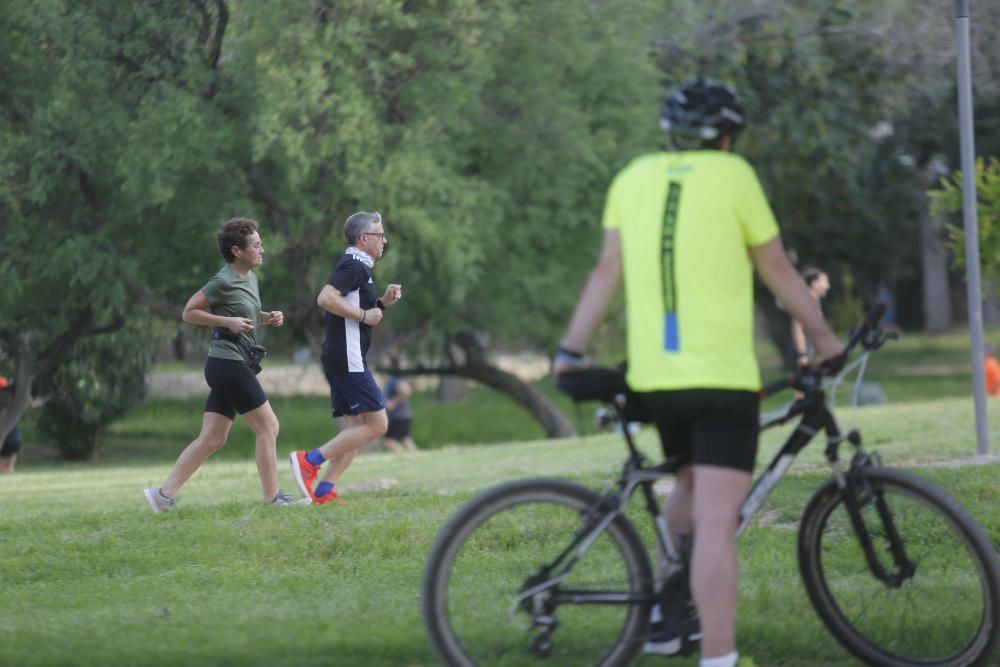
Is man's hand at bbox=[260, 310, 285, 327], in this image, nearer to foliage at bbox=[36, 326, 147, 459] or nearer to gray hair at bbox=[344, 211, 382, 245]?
gray hair at bbox=[344, 211, 382, 245]

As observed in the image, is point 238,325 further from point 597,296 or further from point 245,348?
point 597,296

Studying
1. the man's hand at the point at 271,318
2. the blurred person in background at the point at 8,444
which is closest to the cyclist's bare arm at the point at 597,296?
the man's hand at the point at 271,318

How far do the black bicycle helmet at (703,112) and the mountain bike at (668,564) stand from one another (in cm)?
82

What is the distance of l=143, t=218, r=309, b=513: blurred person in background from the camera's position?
909 centimetres

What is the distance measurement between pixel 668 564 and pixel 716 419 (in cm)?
58

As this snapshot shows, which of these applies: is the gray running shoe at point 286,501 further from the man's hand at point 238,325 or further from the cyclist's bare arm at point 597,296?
the cyclist's bare arm at point 597,296

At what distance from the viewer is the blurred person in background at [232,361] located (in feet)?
29.8

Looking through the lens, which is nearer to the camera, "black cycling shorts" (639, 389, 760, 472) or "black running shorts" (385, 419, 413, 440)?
"black cycling shorts" (639, 389, 760, 472)

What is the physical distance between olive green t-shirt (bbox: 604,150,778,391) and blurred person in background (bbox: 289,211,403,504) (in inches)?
176

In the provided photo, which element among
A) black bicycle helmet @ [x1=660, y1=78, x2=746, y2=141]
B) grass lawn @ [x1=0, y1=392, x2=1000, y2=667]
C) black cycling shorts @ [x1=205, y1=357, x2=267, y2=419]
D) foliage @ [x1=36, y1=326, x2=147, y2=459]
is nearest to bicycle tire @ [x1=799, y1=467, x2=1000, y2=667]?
grass lawn @ [x1=0, y1=392, x2=1000, y2=667]

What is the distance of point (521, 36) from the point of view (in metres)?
21.9

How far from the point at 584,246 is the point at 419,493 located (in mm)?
14755

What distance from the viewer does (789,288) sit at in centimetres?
498

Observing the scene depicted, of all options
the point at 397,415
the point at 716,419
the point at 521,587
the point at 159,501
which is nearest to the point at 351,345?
the point at 159,501
